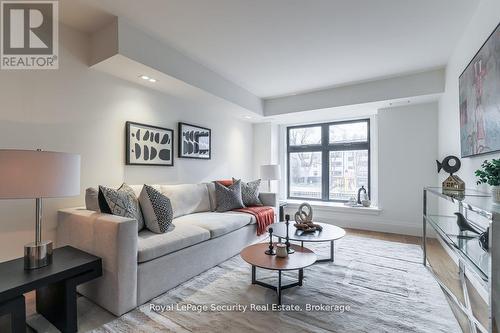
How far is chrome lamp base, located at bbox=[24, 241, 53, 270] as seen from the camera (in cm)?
160

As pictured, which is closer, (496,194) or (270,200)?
(496,194)

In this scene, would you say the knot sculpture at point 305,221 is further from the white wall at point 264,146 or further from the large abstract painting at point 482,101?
the white wall at point 264,146

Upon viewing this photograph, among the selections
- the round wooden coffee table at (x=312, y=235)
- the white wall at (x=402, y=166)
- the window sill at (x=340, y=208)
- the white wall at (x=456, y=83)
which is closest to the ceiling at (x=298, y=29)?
the white wall at (x=456, y=83)

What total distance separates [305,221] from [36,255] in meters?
2.41

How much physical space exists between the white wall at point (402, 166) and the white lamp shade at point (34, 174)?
4.36 meters

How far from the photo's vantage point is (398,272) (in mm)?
2537

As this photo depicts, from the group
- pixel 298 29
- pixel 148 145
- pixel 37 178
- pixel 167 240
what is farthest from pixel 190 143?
pixel 37 178

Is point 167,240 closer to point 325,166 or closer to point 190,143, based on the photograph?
point 190,143

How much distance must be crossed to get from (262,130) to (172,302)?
399 centimetres

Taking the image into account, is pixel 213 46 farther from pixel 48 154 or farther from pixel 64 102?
pixel 48 154

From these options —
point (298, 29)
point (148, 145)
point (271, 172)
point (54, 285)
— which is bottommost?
point (54, 285)

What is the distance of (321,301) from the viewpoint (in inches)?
78.2

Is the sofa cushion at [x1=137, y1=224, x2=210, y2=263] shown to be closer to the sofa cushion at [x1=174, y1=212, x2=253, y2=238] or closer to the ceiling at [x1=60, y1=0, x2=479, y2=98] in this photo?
the sofa cushion at [x1=174, y1=212, x2=253, y2=238]

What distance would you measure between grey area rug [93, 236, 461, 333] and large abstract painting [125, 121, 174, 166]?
1.59 metres
